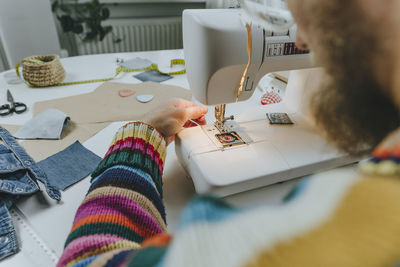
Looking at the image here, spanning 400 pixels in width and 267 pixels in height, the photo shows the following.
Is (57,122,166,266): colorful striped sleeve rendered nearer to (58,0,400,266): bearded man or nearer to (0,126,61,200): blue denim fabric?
(58,0,400,266): bearded man

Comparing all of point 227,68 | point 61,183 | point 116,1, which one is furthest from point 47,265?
point 116,1

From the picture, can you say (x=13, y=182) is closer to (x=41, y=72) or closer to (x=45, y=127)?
(x=45, y=127)

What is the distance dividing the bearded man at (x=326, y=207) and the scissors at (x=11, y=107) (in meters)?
0.86

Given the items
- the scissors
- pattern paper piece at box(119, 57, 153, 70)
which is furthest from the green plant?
the scissors

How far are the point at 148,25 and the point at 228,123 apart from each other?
240 cm

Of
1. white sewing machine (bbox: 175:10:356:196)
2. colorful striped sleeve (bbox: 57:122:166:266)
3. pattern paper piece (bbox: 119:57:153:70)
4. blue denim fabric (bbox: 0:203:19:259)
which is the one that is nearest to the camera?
colorful striped sleeve (bbox: 57:122:166:266)

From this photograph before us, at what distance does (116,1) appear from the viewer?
9.01 ft

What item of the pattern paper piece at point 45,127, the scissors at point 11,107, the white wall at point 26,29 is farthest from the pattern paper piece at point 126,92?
the white wall at point 26,29

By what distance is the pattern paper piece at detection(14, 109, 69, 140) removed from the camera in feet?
3.35

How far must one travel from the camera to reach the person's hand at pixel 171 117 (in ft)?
2.83

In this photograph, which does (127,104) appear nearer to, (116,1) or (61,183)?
(61,183)

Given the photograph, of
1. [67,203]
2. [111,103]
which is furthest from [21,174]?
[111,103]

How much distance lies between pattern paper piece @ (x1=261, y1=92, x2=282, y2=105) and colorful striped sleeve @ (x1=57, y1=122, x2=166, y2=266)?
0.60m

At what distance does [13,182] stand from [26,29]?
201 cm
